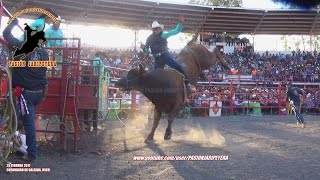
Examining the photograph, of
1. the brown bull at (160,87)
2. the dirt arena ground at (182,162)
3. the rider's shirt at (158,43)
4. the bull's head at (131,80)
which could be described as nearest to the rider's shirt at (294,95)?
the dirt arena ground at (182,162)

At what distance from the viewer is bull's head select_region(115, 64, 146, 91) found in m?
7.45

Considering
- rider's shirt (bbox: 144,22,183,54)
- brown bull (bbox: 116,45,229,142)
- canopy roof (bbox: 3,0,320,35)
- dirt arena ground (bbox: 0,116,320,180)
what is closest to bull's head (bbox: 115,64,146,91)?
brown bull (bbox: 116,45,229,142)

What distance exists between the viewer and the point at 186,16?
84.5 ft

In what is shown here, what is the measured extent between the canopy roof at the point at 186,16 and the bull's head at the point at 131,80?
13058 mm

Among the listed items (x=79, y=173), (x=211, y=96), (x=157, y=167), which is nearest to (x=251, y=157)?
(x=157, y=167)

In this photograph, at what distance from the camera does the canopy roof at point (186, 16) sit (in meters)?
21.9

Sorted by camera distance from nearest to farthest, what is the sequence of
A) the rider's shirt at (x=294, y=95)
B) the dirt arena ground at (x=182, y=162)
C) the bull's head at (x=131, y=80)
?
1. the dirt arena ground at (x=182, y=162)
2. the bull's head at (x=131, y=80)
3. the rider's shirt at (x=294, y=95)

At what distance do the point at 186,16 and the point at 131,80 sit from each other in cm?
1893

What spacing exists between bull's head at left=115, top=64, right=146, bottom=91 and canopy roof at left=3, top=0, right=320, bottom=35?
1306 cm

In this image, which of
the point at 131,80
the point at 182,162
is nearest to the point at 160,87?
the point at 131,80

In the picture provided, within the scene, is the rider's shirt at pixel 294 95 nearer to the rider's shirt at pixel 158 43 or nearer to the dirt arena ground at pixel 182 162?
the dirt arena ground at pixel 182 162

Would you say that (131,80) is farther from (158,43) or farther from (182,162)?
(182,162)

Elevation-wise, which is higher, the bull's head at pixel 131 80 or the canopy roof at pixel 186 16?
the canopy roof at pixel 186 16

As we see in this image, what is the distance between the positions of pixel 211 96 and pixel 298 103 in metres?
5.54
